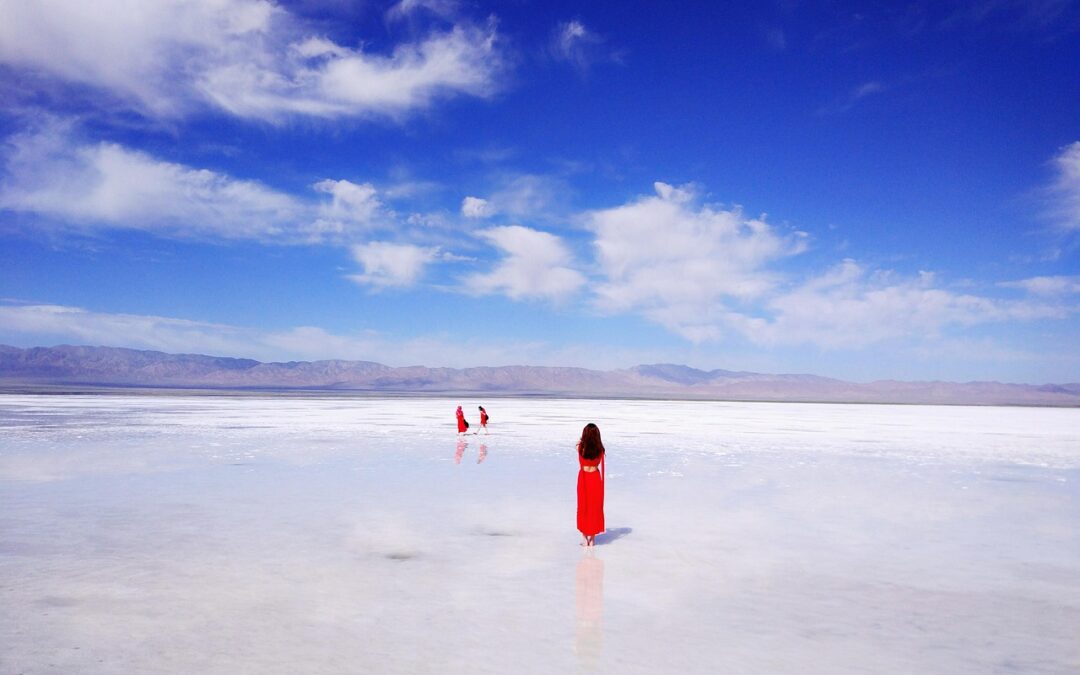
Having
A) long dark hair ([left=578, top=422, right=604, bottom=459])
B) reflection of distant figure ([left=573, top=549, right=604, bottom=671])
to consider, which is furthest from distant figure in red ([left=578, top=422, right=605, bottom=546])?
reflection of distant figure ([left=573, top=549, right=604, bottom=671])

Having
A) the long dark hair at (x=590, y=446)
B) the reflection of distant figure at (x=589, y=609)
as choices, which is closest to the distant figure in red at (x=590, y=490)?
the long dark hair at (x=590, y=446)

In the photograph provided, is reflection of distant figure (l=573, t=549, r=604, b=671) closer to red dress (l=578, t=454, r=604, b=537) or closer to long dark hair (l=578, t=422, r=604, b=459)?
red dress (l=578, t=454, r=604, b=537)

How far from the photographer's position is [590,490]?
7.92m

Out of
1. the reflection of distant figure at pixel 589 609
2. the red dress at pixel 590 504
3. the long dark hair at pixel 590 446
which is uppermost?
the long dark hair at pixel 590 446

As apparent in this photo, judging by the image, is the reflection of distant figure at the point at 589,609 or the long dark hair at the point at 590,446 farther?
the long dark hair at the point at 590,446

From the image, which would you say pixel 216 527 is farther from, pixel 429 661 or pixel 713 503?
pixel 713 503

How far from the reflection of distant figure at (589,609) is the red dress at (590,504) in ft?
0.89

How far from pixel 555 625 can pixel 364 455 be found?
12.1m

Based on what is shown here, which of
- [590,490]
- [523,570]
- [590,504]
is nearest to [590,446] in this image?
[590,490]

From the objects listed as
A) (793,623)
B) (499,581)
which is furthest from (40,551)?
(793,623)

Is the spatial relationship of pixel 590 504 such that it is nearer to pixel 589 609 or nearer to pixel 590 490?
pixel 590 490

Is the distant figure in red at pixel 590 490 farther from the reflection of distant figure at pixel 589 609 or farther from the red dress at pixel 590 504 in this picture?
the reflection of distant figure at pixel 589 609

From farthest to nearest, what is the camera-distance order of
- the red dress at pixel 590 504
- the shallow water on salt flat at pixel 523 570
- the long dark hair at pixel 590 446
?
the long dark hair at pixel 590 446, the red dress at pixel 590 504, the shallow water on salt flat at pixel 523 570

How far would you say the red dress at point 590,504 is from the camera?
775cm
